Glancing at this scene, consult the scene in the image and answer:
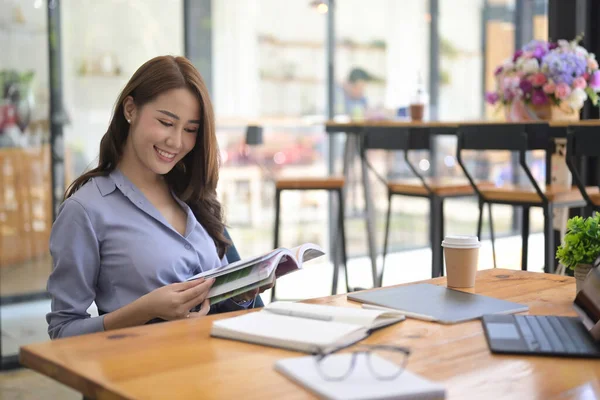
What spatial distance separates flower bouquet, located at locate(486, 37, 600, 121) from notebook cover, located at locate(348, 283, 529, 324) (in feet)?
8.71

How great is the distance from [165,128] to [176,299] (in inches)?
17.6

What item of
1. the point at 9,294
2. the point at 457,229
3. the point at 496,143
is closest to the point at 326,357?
the point at 496,143

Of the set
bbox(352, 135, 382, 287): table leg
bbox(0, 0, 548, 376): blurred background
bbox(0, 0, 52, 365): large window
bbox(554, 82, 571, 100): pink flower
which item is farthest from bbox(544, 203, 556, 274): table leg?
bbox(0, 0, 52, 365): large window

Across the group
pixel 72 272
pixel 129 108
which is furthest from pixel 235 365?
pixel 129 108

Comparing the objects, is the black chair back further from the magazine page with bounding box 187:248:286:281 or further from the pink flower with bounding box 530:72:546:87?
the magazine page with bounding box 187:248:286:281

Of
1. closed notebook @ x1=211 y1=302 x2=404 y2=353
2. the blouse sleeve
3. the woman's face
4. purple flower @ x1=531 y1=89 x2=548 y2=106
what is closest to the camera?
closed notebook @ x1=211 y1=302 x2=404 y2=353

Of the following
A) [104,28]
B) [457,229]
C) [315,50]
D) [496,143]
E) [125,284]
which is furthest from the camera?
[457,229]

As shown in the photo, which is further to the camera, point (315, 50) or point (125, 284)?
point (315, 50)

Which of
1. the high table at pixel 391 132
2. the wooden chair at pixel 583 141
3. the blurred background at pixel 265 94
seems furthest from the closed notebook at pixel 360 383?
the blurred background at pixel 265 94

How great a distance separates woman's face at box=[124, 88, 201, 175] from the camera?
1863mm

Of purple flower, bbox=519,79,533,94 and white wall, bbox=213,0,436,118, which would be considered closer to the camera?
purple flower, bbox=519,79,533,94

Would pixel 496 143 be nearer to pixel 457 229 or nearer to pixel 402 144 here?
→ pixel 402 144

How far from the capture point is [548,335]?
134 centimetres

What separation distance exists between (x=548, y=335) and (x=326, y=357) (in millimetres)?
411
